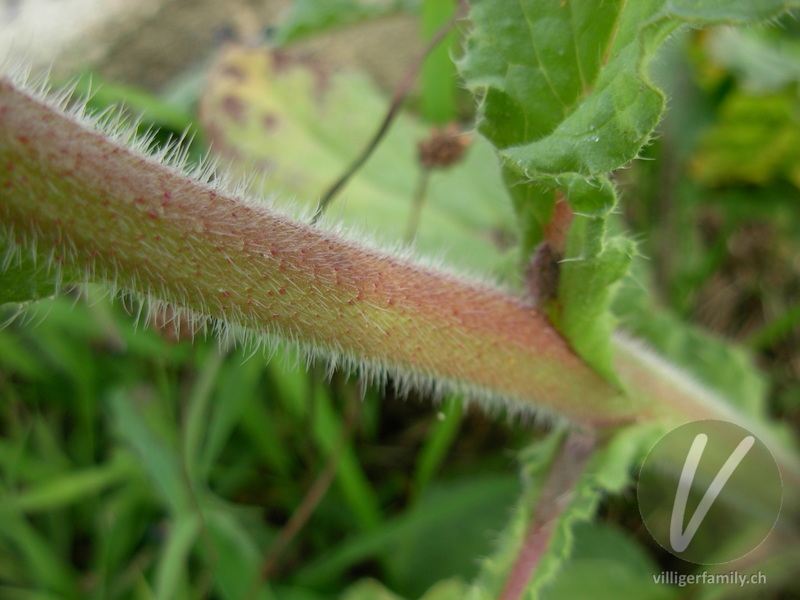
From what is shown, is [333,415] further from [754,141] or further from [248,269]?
[754,141]

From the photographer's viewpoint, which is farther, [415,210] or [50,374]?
[50,374]

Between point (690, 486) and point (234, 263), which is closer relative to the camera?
point (234, 263)

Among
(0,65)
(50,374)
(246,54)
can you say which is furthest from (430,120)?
(0,65)

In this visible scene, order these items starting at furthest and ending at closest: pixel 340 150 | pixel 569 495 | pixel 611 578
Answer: pixel 340 150, pixel 611 578, pixel 569 495

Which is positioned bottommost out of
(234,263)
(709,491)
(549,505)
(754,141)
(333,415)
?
(333,415)

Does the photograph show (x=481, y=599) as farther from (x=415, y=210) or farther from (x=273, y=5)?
(x=273, y=5)

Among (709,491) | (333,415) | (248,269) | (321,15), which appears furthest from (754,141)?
(248,269)

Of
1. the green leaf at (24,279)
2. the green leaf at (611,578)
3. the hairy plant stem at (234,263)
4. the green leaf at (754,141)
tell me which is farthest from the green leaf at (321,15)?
the green leaf at (611,578)

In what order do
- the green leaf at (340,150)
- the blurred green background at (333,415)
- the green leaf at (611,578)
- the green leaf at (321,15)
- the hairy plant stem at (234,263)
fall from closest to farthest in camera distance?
the hairy plant stem at (234,263)
the green leaf at (611,578)
the blurred green background at (333,415)
the green leaf at (340,150)
the green leaf at (321,15)

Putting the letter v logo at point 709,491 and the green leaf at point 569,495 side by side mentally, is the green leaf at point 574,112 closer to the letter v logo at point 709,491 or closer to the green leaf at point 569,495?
the green leaf at point 569,495
